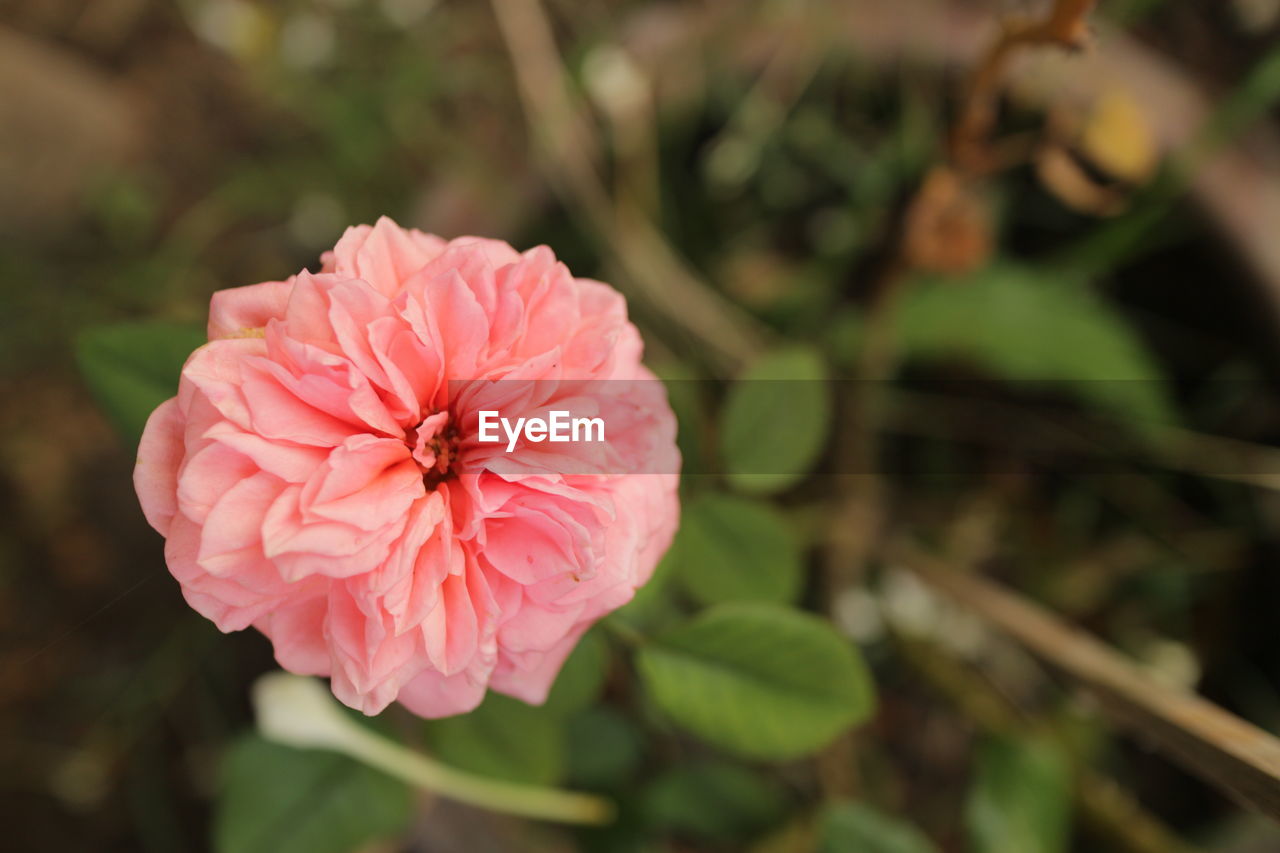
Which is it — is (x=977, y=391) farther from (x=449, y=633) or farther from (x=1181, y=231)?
(x=449, y=633)

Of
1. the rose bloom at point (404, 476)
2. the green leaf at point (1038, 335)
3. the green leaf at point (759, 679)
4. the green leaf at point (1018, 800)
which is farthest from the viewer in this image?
the green leaf at point (1038, 335)

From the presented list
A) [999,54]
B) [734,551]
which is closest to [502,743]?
[734,551]

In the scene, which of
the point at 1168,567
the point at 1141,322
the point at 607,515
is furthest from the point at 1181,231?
the point at 607,515

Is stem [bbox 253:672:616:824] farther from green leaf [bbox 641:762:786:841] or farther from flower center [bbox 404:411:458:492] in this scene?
flower center [bbox 404:411:458:492]

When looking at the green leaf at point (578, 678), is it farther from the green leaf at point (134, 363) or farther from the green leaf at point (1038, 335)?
the green leaf at point (1038, 335)

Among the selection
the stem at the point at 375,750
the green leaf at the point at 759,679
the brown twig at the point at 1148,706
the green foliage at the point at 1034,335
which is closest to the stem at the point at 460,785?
the stem at the point at 375,750

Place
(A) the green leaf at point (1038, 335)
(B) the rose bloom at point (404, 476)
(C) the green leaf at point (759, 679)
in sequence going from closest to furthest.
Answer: (B) the rose bloom at point (404, 476) < (C) the green leaf at point (759, 679) < (A) the green leaf at point (1038, 335)

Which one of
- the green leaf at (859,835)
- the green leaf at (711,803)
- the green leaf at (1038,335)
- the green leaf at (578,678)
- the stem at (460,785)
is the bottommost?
the green leaf at (711,803)
